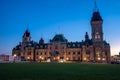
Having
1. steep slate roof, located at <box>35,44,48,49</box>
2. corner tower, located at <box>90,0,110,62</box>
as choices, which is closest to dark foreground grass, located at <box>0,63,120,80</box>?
corner tower, located at <box>90,0,110,62</box>

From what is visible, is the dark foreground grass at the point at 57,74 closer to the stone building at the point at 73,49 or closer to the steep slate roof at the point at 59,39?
the stone building at the point at 73,49

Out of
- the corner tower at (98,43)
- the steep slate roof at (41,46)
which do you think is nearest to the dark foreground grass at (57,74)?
the corner tower at (98,43)

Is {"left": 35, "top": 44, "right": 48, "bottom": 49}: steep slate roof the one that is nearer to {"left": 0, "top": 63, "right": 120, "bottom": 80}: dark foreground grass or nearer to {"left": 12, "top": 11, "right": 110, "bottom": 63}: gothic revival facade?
{"left": 12, "top": 11, "right": 110, "bottom": 63}: gothic revival facade

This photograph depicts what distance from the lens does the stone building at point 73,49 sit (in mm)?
91019

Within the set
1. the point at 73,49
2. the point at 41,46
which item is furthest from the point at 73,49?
the point at 41,46

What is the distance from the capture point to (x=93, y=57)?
297 feet

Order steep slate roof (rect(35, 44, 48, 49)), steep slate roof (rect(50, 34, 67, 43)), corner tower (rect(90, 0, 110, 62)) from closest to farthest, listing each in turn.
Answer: corner tower (rect(90, 0, 110, 62))
steep slate roof (rect(50, 34, 67, 43))
steep slate roof (rect(35, 44, 48, 49))

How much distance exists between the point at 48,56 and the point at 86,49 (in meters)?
23.3

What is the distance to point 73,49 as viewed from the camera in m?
98.6

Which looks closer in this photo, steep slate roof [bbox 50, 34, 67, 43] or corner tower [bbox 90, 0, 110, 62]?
corner tower [bbox 90, 0, 110, 62]

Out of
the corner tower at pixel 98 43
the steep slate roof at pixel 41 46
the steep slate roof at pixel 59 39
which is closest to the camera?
the corner tower at pixel 98 43

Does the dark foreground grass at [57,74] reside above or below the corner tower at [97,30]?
below

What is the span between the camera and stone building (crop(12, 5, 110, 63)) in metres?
91.0

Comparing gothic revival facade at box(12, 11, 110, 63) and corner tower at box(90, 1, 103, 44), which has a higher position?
corner tower at box(90, 1, 103, 44)
